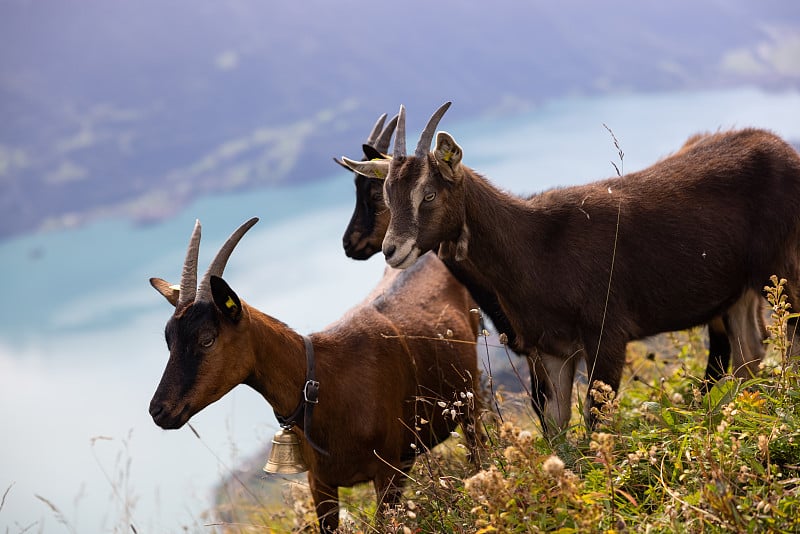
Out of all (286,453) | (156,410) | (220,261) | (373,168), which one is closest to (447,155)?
(373,168)

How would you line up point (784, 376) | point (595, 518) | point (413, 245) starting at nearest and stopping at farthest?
point (595, 518)
point (784, 376)
point (413, 245)

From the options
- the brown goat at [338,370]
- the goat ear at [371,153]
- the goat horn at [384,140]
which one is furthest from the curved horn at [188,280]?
the goat horn at [384,140]

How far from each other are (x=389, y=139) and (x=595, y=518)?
4.11m

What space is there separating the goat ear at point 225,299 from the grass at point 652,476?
47.6 inches

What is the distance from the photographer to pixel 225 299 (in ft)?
14.4

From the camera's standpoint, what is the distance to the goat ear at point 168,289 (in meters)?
4.75

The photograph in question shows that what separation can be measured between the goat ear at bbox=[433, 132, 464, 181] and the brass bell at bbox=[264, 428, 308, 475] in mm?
1583

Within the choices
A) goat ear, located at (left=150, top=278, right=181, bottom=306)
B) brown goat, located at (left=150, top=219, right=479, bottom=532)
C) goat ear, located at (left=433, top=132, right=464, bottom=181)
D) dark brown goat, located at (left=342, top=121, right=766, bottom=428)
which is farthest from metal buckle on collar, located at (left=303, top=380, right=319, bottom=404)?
goat ear, located at (left=433, top=132, right=464, bottom=181)

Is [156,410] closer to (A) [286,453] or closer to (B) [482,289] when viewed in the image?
(A) [286,453]

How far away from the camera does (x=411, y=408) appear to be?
5.30 m

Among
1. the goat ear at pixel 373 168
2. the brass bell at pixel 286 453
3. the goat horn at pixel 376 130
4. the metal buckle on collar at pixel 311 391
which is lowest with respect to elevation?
the brass bell at pixel 286 453

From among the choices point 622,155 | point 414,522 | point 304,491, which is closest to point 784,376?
point 622,155

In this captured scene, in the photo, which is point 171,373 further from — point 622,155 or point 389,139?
point 389,139

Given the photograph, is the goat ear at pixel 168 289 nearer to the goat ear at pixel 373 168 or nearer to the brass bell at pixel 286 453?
the brass bell at pixel 286 453
